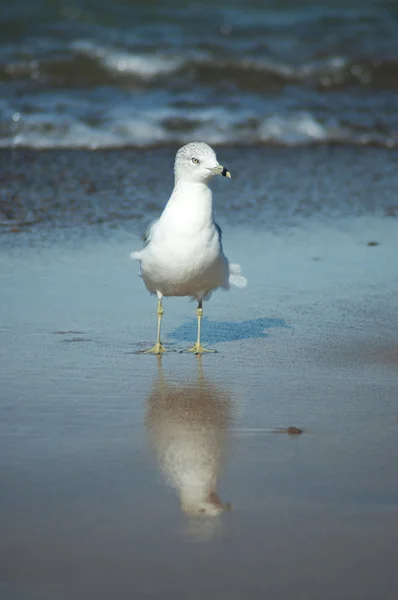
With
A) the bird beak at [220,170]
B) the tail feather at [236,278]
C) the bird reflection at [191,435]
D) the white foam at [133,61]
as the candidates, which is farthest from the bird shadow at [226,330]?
the white foam at [133,61]

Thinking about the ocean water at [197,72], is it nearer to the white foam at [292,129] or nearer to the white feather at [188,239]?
the white foam at [292,129]

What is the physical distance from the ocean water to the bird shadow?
5.97 m

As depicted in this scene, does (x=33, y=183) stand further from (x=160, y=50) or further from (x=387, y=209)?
(x=160, y=50)

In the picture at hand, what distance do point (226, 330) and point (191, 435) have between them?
66.3 inches

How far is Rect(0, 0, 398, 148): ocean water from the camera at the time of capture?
38.8 ft

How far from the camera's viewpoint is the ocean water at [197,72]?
38.8ft

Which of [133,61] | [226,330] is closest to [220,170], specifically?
[226,330]

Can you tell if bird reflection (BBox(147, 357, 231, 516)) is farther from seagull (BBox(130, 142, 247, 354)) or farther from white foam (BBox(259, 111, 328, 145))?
white foam (BBox(259, 111, 328, 145))

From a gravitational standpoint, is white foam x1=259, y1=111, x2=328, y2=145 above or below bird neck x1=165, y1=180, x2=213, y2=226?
above

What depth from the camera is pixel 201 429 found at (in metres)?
3.60

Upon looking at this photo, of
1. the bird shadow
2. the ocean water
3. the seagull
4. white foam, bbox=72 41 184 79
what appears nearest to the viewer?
the seagull

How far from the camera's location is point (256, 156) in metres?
10.4

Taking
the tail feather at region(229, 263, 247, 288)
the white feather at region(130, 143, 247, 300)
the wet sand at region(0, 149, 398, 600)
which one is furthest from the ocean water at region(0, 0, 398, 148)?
the white feather at region(130, 143, 247, 300)

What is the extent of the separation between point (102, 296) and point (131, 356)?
3.33 feet
